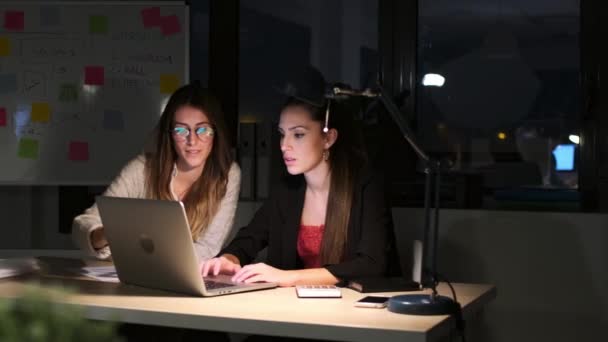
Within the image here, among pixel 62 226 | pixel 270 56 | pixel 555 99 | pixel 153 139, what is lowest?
pixel 62 226

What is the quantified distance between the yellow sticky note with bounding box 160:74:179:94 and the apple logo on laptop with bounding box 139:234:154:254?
217cm

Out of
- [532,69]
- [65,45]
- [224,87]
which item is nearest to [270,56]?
[224,87]

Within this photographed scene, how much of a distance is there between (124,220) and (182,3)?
7.48ft

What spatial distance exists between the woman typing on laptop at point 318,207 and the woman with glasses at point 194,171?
0.16 metres

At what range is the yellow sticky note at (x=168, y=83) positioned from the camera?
3916 mm

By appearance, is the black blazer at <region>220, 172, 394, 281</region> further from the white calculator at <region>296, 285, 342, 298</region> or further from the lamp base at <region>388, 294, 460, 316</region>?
the lamp base at <region>388, 294, 460, 316</region>

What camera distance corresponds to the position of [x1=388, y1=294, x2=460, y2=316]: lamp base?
1626 mm

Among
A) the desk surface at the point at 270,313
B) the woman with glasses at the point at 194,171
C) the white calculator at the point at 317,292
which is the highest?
the woman with glasses at the point at 194,171

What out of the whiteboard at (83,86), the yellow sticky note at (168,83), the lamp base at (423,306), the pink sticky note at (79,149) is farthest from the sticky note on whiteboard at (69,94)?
the lamp base at (423,306)

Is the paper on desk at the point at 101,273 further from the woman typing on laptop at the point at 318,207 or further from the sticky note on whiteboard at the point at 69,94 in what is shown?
the sticky note on whiteboard at the point at 69,94

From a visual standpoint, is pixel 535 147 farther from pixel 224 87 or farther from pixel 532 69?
pixel 224 87

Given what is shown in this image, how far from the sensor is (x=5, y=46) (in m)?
3.95

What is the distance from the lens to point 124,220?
1.86 m

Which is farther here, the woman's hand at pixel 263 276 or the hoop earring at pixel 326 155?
the hoop earring at pixel 326 155
